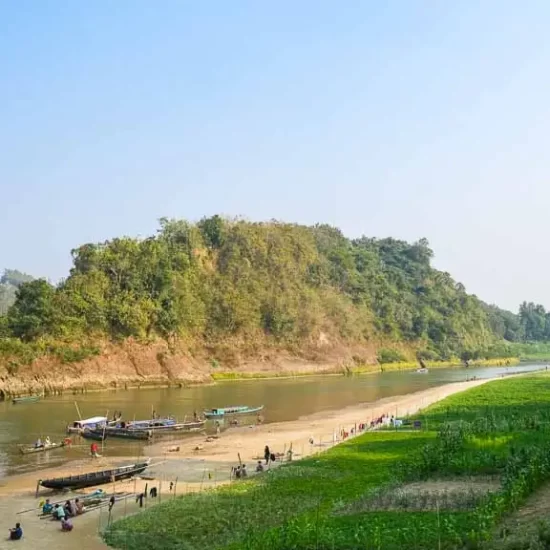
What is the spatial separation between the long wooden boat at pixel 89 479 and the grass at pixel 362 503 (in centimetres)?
605

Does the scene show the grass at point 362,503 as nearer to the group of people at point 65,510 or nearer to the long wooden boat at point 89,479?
the group of people at point 65,510

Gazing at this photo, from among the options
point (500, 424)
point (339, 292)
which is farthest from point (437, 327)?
point (500, 424)

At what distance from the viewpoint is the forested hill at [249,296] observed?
295ft

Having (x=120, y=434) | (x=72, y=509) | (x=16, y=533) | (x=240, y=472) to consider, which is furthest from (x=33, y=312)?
(x=16, y=533)

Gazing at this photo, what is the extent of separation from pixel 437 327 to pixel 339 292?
31213 millimetres

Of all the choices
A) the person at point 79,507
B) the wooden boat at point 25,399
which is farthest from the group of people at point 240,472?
the wooden boat at point 25,399

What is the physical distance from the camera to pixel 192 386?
3524 inches

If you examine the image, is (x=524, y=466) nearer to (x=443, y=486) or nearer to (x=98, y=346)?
(x=443, y=486)

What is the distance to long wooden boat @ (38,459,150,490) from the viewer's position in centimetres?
3058

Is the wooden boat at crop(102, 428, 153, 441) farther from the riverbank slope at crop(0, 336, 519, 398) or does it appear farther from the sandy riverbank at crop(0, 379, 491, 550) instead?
the riverbank slope at crop(0, 336, 519, 398)

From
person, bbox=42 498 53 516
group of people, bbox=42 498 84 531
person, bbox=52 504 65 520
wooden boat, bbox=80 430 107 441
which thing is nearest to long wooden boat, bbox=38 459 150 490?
group of people, bbox=42 498 84 531

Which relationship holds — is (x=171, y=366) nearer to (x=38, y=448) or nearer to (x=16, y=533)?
(x=38, y=448)

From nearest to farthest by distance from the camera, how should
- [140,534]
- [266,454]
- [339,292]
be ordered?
[140,534]
[266,454]
[339,292]

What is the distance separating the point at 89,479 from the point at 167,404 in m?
35.7
